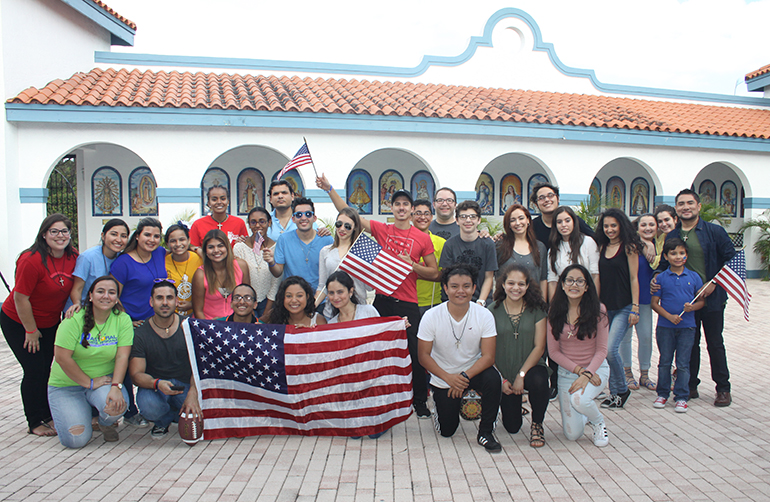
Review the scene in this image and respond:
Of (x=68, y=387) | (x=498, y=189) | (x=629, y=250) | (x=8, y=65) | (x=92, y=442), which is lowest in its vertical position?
(x=92, y=442)

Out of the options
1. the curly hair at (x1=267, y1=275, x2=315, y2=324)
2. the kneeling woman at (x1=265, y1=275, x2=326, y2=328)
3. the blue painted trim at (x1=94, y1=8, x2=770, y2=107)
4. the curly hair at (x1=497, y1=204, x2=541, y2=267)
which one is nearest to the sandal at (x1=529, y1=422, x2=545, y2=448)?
Answer: the curly hair at (x1=497, y1=204, x2=541, y2=267)

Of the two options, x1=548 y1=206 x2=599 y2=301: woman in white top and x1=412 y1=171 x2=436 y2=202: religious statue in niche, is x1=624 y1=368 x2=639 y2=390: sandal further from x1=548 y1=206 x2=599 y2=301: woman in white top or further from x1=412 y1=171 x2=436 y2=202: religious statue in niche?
x1=412 y1=171 x2=436 y2=202: religious statue in niche

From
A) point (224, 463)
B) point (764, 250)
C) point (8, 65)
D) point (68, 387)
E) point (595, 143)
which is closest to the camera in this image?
point (224, 463)

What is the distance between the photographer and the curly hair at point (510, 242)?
4.99 m

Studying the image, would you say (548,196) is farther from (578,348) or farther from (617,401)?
(617,401)

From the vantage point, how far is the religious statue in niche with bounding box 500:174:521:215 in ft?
50.1

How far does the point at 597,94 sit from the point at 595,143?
3.58 m

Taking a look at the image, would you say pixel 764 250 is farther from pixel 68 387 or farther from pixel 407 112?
pixel 68 387

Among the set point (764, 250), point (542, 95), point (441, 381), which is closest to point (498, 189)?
point (542, 95)

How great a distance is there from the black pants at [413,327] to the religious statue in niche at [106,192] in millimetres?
10503

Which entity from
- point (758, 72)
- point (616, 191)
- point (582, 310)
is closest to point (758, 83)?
point (758, 72)

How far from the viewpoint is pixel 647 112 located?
1452cm

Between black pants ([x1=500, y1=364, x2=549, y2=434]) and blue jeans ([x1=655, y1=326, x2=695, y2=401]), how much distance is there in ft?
5.12

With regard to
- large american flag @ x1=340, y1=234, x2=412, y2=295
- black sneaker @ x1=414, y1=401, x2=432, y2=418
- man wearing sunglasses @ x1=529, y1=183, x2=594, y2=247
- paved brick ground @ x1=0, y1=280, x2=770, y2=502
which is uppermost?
man wearing sunglasses @ x1=529, y1=183, x2=594, y2=247
